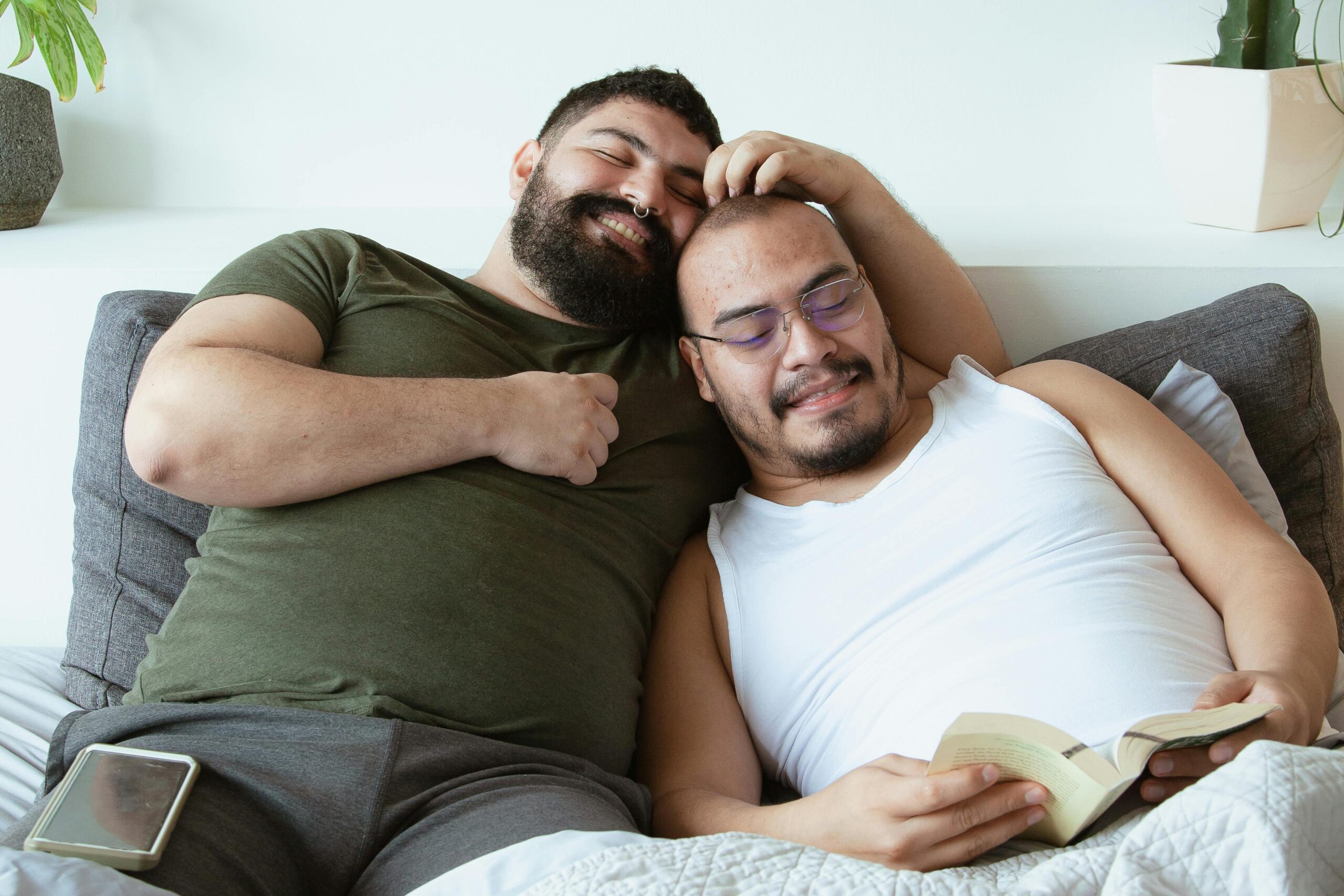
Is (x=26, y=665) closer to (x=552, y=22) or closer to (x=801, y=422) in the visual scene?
(x=801, y=422)

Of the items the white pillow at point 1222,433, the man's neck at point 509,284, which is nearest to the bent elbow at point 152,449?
the man's neck at point 509,284

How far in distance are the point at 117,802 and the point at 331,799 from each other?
8.6 inches

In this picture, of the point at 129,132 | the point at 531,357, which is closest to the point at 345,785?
the point at 531,357

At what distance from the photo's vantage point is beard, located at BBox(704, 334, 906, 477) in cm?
158

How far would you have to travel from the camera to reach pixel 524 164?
6.48 feet

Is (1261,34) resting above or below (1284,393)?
above

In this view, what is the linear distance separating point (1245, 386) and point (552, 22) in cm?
169

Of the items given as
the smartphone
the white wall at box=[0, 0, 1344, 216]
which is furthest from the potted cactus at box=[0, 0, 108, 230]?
the smartphone

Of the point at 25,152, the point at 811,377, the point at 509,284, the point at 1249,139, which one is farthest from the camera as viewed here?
the point at 25,152

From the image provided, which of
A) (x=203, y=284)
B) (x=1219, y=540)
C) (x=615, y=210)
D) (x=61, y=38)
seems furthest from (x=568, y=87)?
(x=1219, y=540)

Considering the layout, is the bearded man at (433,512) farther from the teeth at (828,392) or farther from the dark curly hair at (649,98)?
the teeth at (828,392)

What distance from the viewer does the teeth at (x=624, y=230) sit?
5.79ft

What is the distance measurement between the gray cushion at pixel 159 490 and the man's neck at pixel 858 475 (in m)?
0.39

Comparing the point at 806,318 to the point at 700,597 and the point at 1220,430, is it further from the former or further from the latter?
the point at 1220,430
